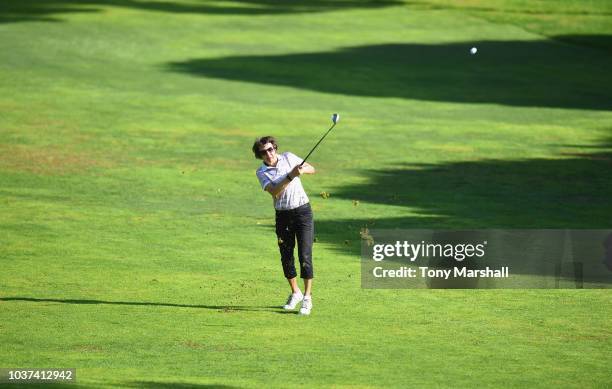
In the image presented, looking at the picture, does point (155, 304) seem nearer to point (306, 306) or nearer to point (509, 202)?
point (306, 306)

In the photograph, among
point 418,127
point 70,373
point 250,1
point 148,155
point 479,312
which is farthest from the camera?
point 250,1

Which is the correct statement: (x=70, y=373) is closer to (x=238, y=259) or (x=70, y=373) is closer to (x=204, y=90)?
(x=238, y=259)

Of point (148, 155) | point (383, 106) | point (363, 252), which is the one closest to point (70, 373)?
point (363, 252)

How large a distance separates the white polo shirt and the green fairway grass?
158 centimetres

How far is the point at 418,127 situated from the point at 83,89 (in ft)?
39.6

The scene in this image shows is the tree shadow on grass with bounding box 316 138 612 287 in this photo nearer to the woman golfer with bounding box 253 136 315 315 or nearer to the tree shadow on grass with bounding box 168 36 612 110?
the woman golfer with bounding box 253 136 315 315

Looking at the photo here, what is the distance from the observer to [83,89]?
4269cm

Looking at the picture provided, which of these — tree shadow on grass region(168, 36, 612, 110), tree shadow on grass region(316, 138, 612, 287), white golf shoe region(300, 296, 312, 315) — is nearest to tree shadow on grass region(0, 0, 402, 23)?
tree shadow on grass region(168, 36, 612, 110)

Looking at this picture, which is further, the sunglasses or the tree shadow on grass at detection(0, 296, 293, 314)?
the tree shadow on grass at detection(0, 296, 293, 314)

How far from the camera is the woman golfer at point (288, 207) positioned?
653 inches

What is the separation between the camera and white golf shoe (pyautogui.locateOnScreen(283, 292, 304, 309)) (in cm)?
1719

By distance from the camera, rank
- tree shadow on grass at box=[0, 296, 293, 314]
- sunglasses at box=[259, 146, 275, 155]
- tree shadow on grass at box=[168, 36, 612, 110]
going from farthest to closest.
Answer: tree shadow on grass at box=[168, 36, 612, 110] < tree shadow on grass at box=[0, 296, 293, 314] < sunglasses at box=[259, 146, 275, 155]

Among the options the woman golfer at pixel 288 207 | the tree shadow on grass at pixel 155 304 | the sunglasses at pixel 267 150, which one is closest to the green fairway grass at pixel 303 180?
the tree shadow on grass at pixel 155 304

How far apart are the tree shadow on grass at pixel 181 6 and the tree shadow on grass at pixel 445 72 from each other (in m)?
10.4
